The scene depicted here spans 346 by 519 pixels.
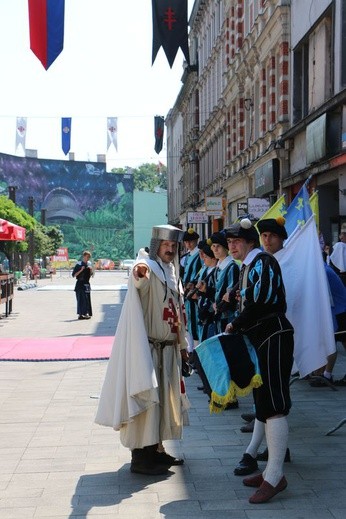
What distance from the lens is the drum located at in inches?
205

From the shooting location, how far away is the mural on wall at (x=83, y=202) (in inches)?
4063

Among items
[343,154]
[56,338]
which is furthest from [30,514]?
[343,154]

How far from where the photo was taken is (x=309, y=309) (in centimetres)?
648

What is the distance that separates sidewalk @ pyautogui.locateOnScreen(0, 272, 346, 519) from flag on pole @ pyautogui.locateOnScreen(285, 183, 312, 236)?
6.18ft

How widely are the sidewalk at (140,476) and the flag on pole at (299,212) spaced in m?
1.88

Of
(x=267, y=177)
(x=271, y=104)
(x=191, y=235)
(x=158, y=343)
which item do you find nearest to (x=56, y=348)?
(x=191, y=235)

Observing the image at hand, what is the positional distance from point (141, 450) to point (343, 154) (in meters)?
11.7

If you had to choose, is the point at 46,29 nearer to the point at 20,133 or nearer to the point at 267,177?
the point at 267,177

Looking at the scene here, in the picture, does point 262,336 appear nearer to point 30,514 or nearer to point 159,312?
point 159,312

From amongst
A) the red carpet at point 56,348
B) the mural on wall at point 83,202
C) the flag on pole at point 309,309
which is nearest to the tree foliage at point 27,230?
the mural on wall at point 83,202

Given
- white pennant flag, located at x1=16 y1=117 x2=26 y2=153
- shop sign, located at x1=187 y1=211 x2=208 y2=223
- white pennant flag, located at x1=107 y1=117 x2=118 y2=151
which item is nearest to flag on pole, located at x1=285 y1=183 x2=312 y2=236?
shop sign, located at x1=187 y1=211 x2=208 y2=223

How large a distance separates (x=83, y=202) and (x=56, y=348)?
303 ft

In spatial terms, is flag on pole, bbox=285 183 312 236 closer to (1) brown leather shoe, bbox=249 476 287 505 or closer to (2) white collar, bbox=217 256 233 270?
(2) white collar, bbox=217 256 233 270

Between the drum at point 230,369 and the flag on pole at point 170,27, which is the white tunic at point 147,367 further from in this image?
the flag on pole at point 170,27
